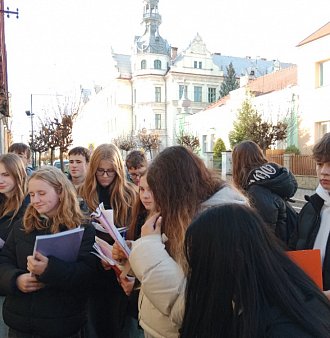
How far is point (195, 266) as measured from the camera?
4.26 feet

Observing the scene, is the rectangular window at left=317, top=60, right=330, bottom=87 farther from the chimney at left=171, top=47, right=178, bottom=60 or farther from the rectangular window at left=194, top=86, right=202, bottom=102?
the chimney at left=171, top=47, right=178, bottom=60

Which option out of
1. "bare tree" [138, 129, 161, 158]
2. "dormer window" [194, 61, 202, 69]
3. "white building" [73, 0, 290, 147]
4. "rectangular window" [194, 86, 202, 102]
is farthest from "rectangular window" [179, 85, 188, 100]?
"bare tree" [138, 129, 161, 158]

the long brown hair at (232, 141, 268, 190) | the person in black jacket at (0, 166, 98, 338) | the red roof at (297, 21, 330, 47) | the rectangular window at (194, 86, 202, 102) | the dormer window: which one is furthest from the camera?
the dormer window

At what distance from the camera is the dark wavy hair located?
116 centimetres

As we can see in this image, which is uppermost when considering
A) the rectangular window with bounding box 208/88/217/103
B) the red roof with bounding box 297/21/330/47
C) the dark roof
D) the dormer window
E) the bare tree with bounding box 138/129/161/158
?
the dark roof

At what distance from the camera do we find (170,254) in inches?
71.9

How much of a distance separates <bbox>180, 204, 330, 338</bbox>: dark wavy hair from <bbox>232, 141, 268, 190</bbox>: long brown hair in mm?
2469

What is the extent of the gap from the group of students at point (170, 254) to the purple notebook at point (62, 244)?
0.06m

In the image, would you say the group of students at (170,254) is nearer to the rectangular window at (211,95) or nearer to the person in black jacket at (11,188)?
the person in black jacket at (11,188)

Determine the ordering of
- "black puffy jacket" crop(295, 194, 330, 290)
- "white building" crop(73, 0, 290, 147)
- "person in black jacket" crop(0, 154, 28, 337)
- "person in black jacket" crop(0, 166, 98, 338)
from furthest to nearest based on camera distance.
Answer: "white building" crop(73, 0, 290, 147)
"person in black jacket" crop(0, 154, 28, 337)
"black puffy jacket" crop(295, 194, 330, 290)
"person in black jacket" crop(0, 166, 98, 338)

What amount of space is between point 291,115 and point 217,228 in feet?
85.4

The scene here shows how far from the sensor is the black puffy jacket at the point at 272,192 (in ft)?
11.5

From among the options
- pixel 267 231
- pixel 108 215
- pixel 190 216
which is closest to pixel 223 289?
pixel 267 231

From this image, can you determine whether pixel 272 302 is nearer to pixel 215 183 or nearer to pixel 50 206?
pixel 215 183
